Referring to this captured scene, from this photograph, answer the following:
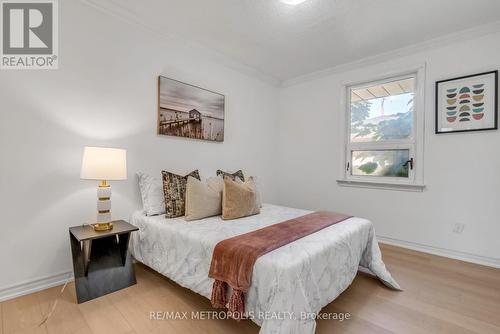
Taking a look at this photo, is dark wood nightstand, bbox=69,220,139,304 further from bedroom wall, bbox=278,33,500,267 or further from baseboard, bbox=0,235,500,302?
bedroom wall, bbox=278,33,500,267

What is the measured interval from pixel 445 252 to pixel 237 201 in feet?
8.16

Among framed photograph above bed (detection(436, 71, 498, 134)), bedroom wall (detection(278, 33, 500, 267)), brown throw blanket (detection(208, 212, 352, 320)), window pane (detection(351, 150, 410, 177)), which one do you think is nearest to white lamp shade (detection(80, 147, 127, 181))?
brown throw blanket (detection(208, 212, 352, 320))

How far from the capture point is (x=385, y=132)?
10.9ft

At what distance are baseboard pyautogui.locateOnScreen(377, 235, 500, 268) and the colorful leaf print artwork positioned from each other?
4.83ft

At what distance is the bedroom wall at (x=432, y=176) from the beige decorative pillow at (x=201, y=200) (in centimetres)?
198

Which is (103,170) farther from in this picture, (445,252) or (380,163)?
(445,252)

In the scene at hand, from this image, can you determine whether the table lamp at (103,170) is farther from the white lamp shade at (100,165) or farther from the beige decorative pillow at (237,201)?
the beige decorative pillow at (237,201)

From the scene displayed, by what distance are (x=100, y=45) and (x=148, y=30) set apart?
55 cm


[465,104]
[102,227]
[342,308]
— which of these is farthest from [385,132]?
[102,227]

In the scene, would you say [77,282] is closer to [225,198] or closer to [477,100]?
[225,198]

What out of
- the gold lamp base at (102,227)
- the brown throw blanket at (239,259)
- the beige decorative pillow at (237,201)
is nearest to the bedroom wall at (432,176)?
the beige decorative pillow at (237,201)

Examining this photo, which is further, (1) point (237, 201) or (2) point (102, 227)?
(1) point (237, 201)

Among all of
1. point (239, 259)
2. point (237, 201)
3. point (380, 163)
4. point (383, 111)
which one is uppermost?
point (383, 111)

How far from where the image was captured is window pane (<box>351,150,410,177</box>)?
3164 millimetres
